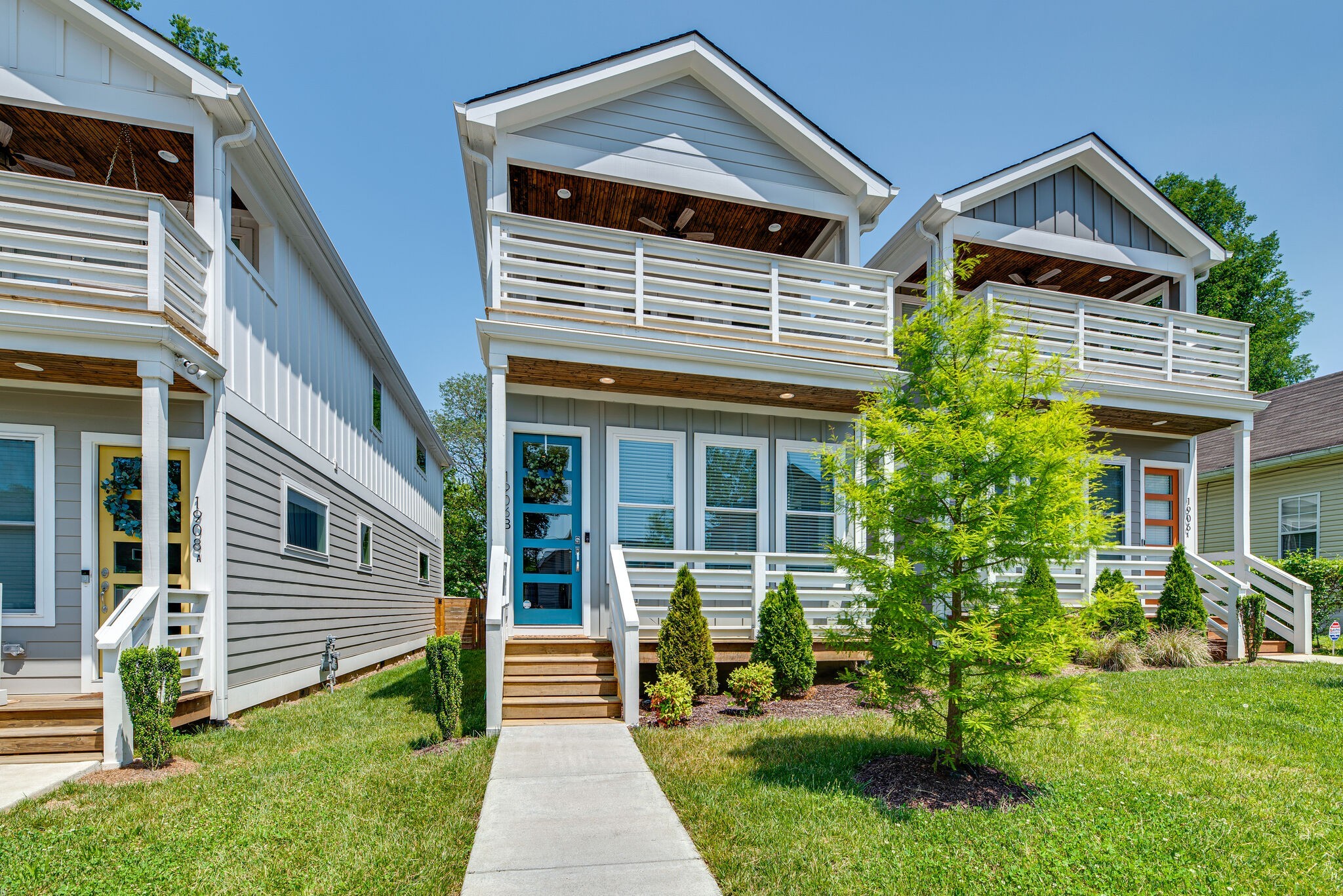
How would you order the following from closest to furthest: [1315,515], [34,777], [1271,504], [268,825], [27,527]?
1. [268,825]
2. [34,777]
3. [27,527]
4. [1315,515]
5. [1271,504]

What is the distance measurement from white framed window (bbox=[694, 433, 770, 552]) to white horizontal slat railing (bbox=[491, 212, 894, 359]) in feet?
5.16

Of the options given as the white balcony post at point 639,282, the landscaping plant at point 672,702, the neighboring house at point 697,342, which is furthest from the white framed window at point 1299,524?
the white balcony post at point 639,282

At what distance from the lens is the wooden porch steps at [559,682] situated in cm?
680

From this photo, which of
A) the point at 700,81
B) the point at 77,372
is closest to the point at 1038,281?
the point at 700,81

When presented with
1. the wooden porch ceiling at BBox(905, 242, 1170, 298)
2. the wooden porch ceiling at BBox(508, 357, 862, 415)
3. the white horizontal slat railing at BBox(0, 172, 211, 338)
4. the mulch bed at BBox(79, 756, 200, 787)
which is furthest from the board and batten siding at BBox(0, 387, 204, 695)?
the wooden porch ceiling at BBox(905, 242, 1170, 298)

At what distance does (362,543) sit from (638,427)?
6.51m

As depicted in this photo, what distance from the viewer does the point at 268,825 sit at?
14.2 feet

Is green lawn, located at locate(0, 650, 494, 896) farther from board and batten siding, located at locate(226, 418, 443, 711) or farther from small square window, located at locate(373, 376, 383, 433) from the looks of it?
small square window, located at locate(373, 376, 383, 433)

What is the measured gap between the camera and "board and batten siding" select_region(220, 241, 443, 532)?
7777 millimetres

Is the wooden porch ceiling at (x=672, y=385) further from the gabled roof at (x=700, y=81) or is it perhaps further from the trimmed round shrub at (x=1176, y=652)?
the trimmed round shrub at (x=1176, y=652)

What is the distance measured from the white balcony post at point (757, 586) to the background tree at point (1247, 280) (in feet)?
85.1

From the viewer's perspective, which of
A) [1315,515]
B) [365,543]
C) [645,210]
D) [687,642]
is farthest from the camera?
[1315,515]

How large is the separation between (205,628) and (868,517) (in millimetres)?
6333

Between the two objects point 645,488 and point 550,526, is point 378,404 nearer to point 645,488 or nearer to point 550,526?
point 550,526
